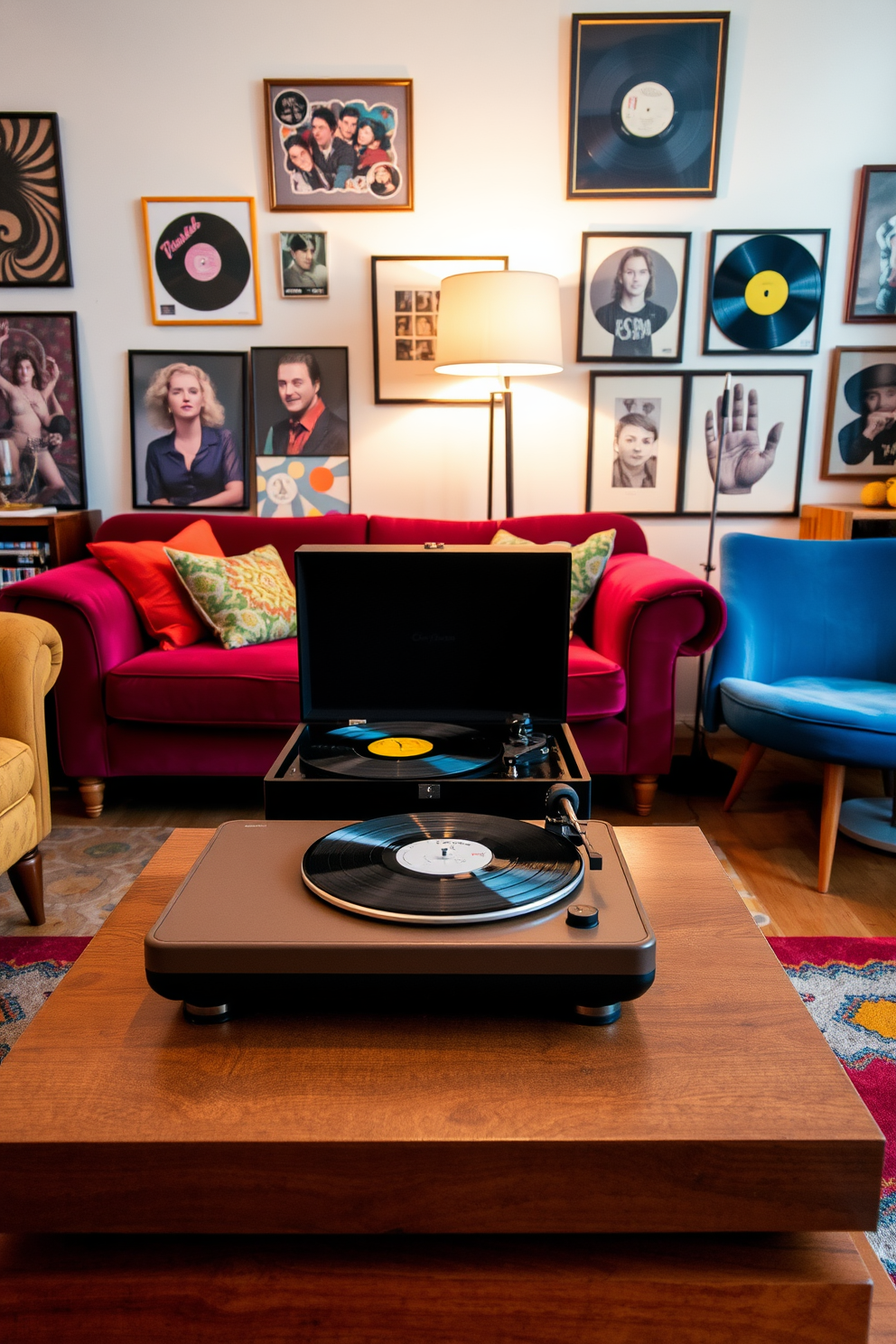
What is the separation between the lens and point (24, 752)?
1.94 metres

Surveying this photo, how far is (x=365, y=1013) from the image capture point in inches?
35.5

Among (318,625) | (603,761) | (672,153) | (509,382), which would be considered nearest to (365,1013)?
(318,625)

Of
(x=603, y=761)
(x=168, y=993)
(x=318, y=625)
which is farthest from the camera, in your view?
(x=603, y=761)

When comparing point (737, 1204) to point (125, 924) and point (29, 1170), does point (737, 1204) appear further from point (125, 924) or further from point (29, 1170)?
point (125, 924)

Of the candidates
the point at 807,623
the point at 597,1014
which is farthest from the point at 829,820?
the point at 597,1014

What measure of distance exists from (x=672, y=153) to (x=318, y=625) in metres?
2.55

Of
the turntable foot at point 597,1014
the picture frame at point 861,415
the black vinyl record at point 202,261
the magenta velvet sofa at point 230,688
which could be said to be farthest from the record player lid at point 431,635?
the picture frame at point 861,415

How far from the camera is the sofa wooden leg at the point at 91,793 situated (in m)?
2.71

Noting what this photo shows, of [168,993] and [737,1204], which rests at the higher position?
[168,993]

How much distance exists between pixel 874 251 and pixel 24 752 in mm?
3153

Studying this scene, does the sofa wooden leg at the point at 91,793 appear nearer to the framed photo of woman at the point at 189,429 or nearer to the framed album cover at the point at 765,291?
the framed photo of woman at the point at 189,429

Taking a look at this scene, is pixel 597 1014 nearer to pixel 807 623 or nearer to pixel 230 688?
pixel 230 688

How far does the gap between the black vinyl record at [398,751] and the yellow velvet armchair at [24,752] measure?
0.82m

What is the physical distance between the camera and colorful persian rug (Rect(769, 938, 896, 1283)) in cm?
136
